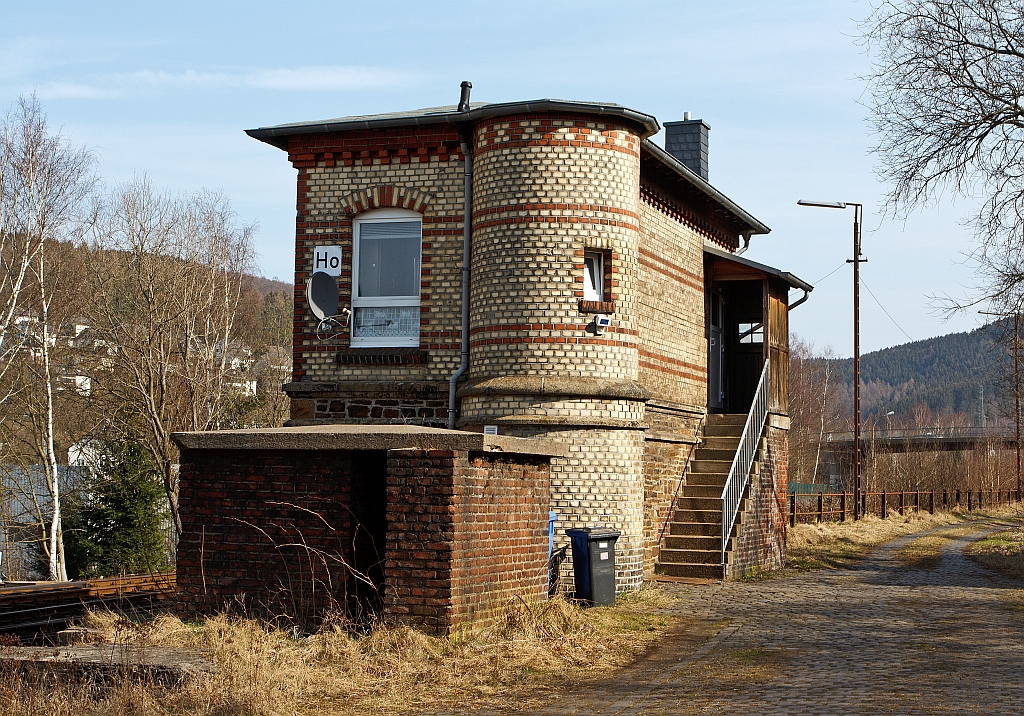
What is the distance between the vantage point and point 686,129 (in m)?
23.7

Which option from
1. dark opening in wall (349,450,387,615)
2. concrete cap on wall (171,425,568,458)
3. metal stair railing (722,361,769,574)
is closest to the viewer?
concrete cap on wall (171,425,568,458)

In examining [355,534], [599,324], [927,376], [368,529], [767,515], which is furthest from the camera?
[927,376]

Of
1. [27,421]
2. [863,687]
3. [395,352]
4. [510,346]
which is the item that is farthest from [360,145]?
[27,421]

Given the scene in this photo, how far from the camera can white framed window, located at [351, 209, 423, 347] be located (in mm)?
17734

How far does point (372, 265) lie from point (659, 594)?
23.3 ft

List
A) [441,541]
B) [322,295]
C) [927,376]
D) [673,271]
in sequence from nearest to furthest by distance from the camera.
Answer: [441,541] < [322,295] < [673,271] < [927,376]

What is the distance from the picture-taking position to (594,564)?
14406 mm

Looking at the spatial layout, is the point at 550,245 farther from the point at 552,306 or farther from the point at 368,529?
the point at 368,529

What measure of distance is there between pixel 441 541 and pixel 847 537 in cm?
2075

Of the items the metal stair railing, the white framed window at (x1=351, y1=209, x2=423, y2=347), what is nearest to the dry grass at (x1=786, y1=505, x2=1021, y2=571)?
the metal stair railing

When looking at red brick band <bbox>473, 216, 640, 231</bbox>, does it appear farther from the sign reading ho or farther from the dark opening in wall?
the dark opening in wall

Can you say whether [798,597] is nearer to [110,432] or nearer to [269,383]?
[110,432]

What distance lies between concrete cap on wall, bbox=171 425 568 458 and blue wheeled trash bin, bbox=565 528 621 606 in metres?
2.61

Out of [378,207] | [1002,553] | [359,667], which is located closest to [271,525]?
[359,667]
